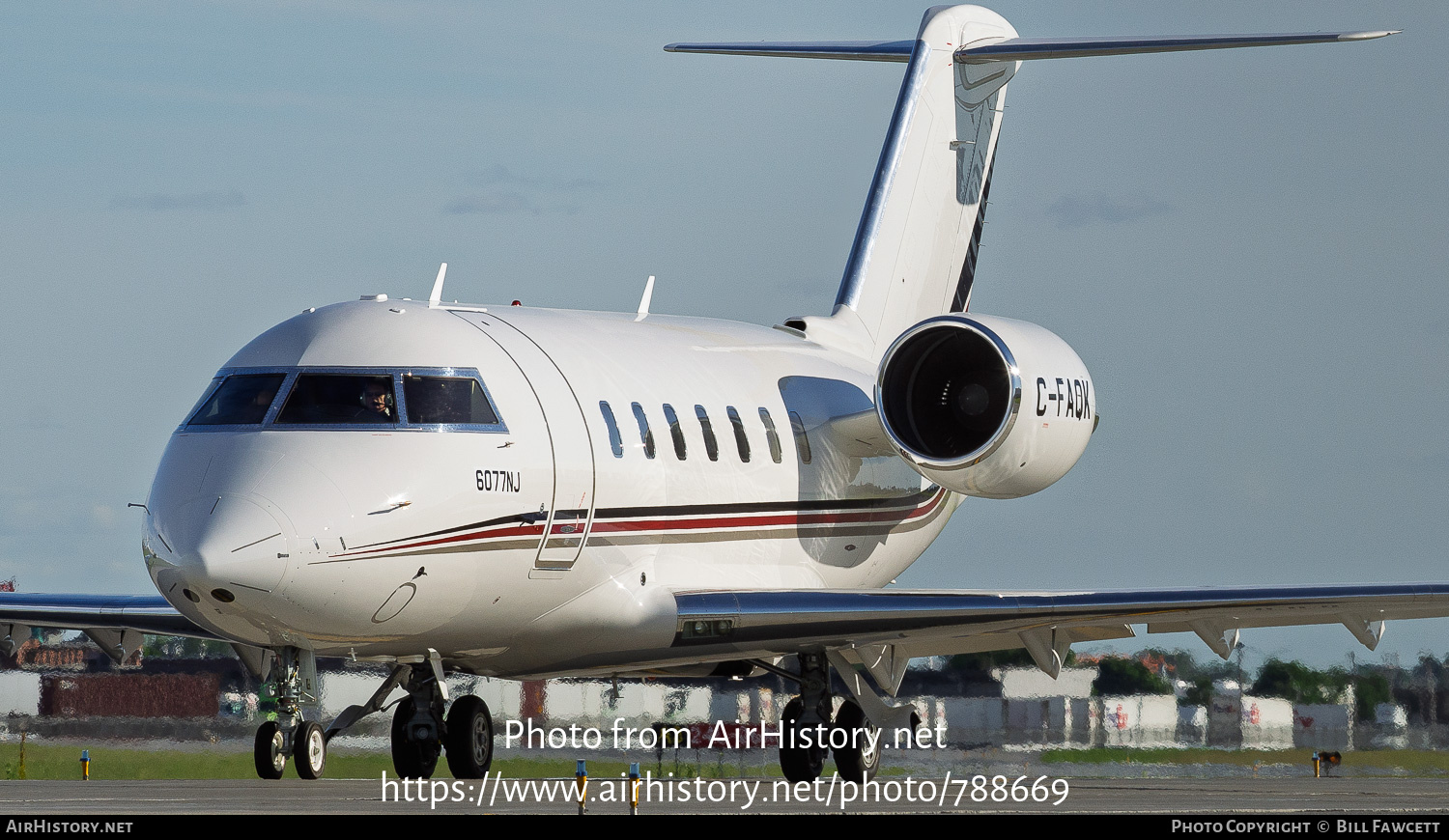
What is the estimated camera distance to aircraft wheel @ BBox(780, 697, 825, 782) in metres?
20.7

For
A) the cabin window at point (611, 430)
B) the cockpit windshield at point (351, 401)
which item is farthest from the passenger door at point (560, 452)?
the cockpit windshield at point (351, 401)

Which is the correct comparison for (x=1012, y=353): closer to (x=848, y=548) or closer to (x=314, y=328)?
(x=848, y=548)

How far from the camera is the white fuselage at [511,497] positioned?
48.9 feet

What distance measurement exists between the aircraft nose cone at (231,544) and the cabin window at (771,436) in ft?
21.0

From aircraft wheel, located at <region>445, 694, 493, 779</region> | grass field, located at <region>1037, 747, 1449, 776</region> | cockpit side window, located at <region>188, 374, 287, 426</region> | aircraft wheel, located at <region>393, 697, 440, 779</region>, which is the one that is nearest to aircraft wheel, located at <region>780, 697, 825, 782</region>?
aircraft wheel, located at <region>445, 694, 493, 779</region>

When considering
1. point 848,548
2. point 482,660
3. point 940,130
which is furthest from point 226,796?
point 940,130

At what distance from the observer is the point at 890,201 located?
79.2ft

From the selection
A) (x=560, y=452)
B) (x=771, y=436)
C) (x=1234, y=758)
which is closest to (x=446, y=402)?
(x=560, y=452)

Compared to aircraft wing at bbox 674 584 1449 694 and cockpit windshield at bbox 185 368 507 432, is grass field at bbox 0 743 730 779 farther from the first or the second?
cockpit windshield at bbox 185 368 507 432

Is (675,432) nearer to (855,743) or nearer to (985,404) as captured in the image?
(985,404)

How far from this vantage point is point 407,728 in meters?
18.3

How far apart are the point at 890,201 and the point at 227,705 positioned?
397 inches

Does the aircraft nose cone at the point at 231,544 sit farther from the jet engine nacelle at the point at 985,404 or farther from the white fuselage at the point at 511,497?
the jet engine nacelle at the point at 985,404

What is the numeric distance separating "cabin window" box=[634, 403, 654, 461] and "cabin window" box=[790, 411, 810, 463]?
2710 mm
